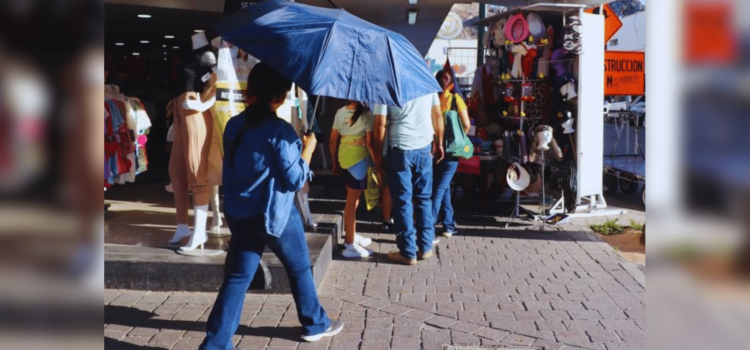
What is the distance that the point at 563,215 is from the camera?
8.86m

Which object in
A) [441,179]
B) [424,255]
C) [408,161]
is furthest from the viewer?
[441,179]

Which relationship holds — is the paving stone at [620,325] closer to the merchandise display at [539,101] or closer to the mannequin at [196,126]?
the mannequin at [196,126]

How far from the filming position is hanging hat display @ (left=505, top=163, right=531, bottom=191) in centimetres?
945

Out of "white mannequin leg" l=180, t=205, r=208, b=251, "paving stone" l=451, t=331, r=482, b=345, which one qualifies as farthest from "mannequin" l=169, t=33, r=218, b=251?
"paving stone" l=451, t=331, r=482, b=345

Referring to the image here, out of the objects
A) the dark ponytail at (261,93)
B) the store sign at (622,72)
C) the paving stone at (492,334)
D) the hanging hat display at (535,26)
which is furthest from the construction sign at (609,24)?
the dark ponytail at (261,93)

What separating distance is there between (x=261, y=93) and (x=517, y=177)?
5.72m

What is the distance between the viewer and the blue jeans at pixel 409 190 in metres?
6.96

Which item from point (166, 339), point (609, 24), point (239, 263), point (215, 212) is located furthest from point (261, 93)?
point (609, 24)

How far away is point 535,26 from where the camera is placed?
9.62 m

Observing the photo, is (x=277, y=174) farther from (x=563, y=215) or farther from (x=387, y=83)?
(x=563, y=215)

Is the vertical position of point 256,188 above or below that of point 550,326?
above

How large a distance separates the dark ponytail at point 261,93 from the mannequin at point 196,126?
6.08ft

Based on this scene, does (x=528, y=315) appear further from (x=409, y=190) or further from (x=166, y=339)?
(x=166, y=339)

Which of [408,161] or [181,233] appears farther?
[408,161]
